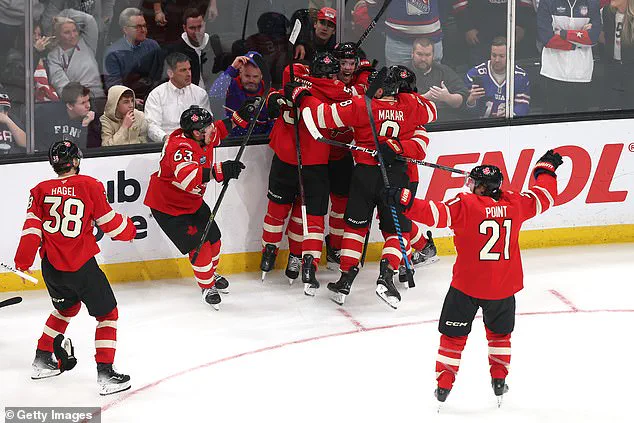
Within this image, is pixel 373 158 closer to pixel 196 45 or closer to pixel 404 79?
pixel 404 79

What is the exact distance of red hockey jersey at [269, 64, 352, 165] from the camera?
6844 millimetres

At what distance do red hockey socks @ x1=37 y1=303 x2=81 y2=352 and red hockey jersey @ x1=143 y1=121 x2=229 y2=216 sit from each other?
1.07 m

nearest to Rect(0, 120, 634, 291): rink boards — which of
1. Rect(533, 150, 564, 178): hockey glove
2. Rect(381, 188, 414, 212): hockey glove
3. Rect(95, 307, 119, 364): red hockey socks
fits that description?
Rect(95, 307, 119, 364): red hockey socks

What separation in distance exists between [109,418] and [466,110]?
A: 3.26 meters

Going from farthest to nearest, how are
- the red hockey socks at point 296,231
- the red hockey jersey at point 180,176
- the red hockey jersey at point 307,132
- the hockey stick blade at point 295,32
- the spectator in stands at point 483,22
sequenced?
the spectator in stands at point 483,22, the red hockey socks at point 296,231, the hockey stick blade at point 295,32, the red hockey jersey at point 307,132, the red hockey jersey at point 180,176

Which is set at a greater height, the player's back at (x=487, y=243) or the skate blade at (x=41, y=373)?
the player's back at (x=487, y=243)

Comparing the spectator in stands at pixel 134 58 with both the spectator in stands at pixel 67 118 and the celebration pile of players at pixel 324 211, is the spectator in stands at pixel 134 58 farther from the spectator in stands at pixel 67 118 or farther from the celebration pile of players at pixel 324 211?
the celebration pile of players at pixel 324 211

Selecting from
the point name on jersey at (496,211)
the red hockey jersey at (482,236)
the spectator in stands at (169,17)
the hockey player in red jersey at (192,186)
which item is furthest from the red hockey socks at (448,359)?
the spectator in stands at (169,17)

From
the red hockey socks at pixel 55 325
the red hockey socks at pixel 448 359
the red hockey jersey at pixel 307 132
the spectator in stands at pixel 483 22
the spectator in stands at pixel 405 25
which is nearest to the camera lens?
the red hockey socks at pixel 448 359

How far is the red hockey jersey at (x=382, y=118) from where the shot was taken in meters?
6.51

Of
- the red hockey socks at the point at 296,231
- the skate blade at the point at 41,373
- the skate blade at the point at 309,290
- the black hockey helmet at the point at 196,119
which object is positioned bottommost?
the skate blade at the point at 41,373

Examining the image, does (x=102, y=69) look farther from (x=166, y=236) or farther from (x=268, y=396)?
(x=268, y=396)

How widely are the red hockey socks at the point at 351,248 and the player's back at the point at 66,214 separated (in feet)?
5.58

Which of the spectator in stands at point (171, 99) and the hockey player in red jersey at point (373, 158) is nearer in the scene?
the hockey player in red jersey at point (373, 158)
